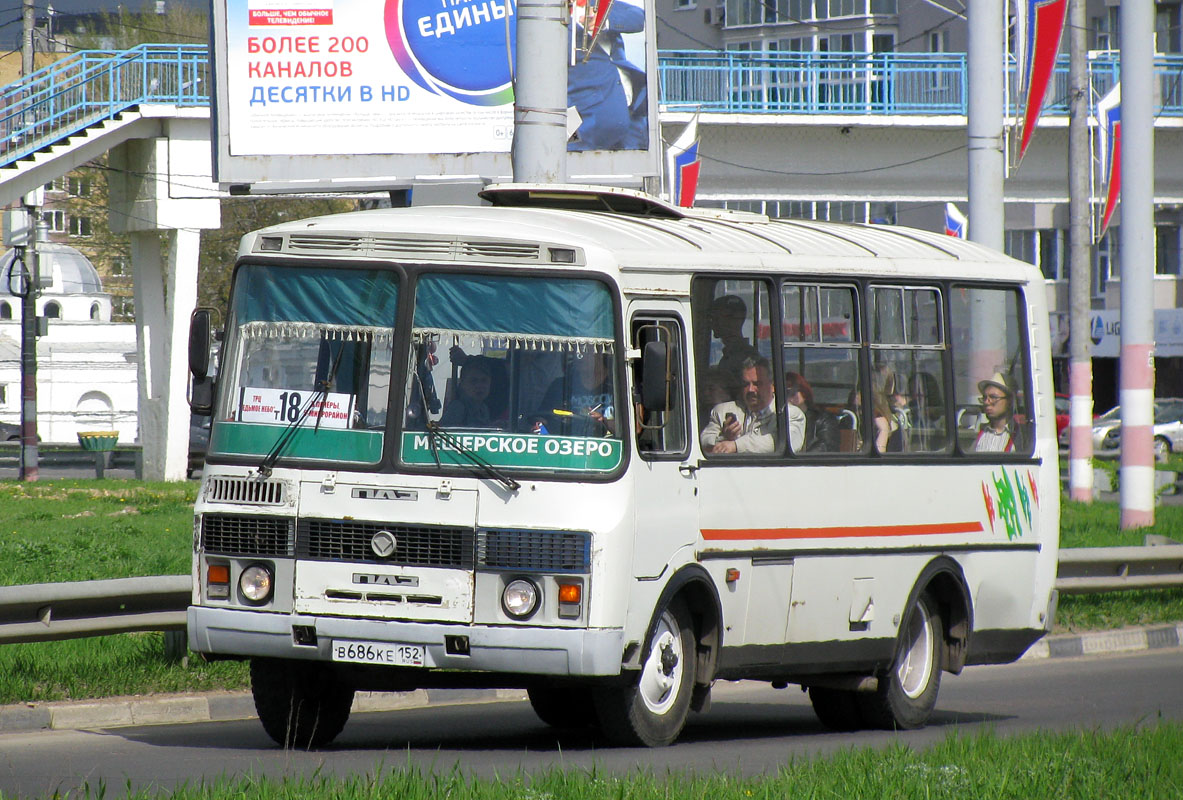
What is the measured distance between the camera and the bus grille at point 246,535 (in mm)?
8789

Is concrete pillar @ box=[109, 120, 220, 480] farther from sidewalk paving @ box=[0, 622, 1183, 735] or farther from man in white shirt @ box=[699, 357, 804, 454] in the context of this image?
man in white shirt @ box=[699, 357, 804, 454]

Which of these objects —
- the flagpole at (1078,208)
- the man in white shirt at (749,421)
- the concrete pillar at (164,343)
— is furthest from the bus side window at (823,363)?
the concrete pillar at (164,343)

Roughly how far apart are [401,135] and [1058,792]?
713 inches

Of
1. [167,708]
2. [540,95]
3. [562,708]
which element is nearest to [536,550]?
[562,708]

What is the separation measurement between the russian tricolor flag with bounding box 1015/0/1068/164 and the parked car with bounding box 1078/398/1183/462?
31705 millimetres

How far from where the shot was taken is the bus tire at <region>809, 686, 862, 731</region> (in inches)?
430

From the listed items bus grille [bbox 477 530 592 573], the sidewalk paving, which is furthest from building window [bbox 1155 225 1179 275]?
bus grille [bbox 477 530 592 573]

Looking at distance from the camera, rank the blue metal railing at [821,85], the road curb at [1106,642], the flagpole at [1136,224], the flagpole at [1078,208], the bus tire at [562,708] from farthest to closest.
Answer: the blue metal railing at [821,85] < the flagpole at [1078,208] < the flagpole at [1136,224] < the road curb at [1106,642] < the bus tire at [562,708]

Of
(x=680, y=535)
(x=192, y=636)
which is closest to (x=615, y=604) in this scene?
(x=680, y=535)

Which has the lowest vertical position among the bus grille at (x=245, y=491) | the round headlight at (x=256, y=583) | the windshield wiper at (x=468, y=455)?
the round headlight at (x=256, y=583)

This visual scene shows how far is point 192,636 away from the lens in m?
8.88

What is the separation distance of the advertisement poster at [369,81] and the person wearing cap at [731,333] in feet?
47.7

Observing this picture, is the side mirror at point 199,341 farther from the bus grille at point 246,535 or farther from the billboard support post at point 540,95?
the billboard support post at point 540,95

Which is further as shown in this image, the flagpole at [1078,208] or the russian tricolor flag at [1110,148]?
the flagpole at [1078,208]
